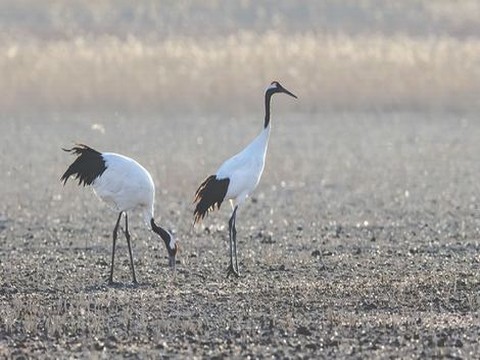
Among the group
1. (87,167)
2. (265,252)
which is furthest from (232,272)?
(87,167)

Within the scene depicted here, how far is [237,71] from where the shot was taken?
38594 mm

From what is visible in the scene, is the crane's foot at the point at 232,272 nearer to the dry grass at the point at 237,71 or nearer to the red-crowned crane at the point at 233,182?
the red-crowned crane at the point at 233,182

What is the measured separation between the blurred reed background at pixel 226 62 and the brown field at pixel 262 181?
0.07 meters

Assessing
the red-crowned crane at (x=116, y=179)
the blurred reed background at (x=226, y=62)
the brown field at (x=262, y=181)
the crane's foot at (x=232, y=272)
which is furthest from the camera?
the blurred reed background at (x=226, y=62)

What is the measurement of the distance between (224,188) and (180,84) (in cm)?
2221

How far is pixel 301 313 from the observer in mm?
13062

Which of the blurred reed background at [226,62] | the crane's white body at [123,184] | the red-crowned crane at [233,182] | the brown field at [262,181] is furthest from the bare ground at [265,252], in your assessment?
the blurred reed background at [226,62]

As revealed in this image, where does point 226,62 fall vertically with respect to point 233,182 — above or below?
above

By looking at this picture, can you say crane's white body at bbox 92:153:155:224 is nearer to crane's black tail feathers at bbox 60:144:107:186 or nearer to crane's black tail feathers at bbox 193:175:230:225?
crane's black tail feathers at bbox 60:144:107:186

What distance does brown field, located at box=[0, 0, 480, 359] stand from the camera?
41.2 feet

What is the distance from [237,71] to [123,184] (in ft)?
75.1

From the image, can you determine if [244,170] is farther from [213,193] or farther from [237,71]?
[237,71]

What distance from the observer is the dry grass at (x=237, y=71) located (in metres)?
36.7

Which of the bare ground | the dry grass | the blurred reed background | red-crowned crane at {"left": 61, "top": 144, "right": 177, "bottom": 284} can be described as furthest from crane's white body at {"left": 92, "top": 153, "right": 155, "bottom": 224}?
the dry grass
